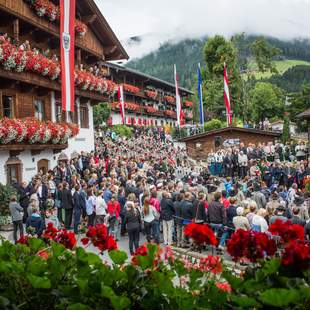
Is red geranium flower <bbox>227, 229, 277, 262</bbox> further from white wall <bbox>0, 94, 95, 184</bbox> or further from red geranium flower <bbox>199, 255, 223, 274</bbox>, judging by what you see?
white wall <bbox>0, 94, 95, 184</bbox>

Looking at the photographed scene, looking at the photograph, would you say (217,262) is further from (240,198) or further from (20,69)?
(20,69)

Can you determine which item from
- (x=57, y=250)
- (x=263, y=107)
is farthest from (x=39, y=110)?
(x=263, y=107)

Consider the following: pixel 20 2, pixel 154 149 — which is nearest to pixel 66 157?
pixel 20 2

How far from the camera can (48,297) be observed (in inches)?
158

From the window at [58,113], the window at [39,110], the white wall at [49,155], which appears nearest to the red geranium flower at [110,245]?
the white wall at [49,155]

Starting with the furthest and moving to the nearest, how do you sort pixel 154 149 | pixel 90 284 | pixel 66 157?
pixel 154 149, pixel 66 157, pixel 90 284

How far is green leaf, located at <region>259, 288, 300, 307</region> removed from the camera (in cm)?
309

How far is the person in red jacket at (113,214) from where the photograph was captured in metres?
14.6

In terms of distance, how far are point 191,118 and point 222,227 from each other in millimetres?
73855

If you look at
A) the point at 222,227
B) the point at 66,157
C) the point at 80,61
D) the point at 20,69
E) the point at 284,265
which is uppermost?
the point at 80,61

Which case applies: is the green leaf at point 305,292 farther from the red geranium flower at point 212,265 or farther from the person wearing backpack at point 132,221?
the person wearing backpack at point 132,221

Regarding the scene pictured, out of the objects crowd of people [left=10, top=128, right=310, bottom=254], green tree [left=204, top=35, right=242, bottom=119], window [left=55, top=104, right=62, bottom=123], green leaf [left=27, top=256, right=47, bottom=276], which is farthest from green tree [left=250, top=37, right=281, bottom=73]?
green leaf [left=27, top=256, right=47, bottom=276]

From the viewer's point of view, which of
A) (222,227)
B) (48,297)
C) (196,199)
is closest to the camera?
(48,297)

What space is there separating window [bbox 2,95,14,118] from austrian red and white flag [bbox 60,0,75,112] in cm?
351
